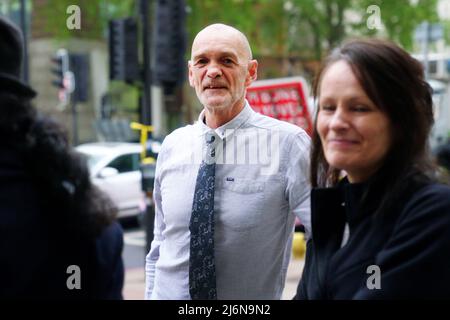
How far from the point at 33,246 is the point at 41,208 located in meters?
0.07

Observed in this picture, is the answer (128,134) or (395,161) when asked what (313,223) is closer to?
(395,161)

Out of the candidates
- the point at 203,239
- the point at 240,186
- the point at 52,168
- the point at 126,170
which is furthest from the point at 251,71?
the point at 126,170

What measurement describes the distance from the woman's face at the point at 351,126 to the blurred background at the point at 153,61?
0.66ft

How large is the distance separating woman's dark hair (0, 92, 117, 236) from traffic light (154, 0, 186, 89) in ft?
13.9

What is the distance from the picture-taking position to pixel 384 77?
155cm

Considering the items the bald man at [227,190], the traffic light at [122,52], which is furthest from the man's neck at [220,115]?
the traffic light at [122,52]

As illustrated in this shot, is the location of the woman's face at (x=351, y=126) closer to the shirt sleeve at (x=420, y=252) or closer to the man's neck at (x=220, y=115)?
the shirt sleeve at (x=420, y=252)

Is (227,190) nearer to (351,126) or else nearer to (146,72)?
(351,126)

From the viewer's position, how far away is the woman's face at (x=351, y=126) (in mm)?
1578

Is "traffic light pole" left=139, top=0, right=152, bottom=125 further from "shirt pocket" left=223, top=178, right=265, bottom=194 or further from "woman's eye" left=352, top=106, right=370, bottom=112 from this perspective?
"woman's eye" left=352, top=106, right=370, bottom=112

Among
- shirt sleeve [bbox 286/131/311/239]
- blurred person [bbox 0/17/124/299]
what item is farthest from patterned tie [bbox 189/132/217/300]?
blurred person [bbox 0/17/124/299]

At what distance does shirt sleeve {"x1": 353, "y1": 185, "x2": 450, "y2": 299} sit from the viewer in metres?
1.45

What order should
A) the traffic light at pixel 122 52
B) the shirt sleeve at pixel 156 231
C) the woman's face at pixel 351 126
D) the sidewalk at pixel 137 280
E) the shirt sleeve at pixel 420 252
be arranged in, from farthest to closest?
the traffic light at pixel 122 52
the sidewalk at pixel 137 280
the shirt sleeve at pixel 156 231
the woman's face at pixel 351 126
the shirt sleeve at pixel 420 252
